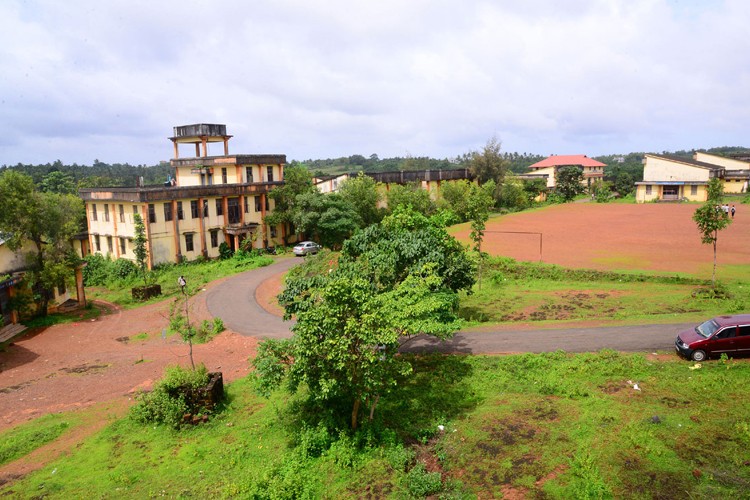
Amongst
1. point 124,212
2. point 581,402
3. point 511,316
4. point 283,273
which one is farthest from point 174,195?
point 581,402

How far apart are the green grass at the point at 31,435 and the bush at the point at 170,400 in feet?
7.00

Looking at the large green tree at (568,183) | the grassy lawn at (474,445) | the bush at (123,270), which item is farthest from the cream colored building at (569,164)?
the grassy lawn at (474,445)

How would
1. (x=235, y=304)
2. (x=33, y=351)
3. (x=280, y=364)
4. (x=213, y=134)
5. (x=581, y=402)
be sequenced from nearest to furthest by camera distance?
(x=280, y=364)
(x=581, y=402)
(x=33, y=351)
(x=235, y=304)
(x=213, y=134)

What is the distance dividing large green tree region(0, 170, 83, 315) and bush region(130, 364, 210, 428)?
48.4 ft

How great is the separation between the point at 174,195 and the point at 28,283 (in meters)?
13.9

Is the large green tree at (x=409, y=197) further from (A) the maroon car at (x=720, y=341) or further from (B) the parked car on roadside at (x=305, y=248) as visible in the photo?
(A) the maroon car at (x=720, y=341)

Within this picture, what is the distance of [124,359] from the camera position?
2155 cm

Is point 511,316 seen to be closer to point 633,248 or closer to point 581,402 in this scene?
point 581,402

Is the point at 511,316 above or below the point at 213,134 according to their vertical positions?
below

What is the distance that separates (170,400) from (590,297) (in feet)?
63.5

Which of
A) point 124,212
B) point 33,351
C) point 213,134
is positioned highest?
point 213,134

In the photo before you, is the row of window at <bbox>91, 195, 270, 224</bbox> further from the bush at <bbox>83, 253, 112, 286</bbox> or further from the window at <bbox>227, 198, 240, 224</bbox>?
the bush at <bbox>83, 253, 112, 286</bbox>

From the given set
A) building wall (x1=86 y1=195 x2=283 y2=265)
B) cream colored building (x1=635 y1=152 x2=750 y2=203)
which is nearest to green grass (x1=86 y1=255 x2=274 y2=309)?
building wall (x1=86 y1=195 x2=283 y2=265)

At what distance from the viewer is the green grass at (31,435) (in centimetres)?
1414
